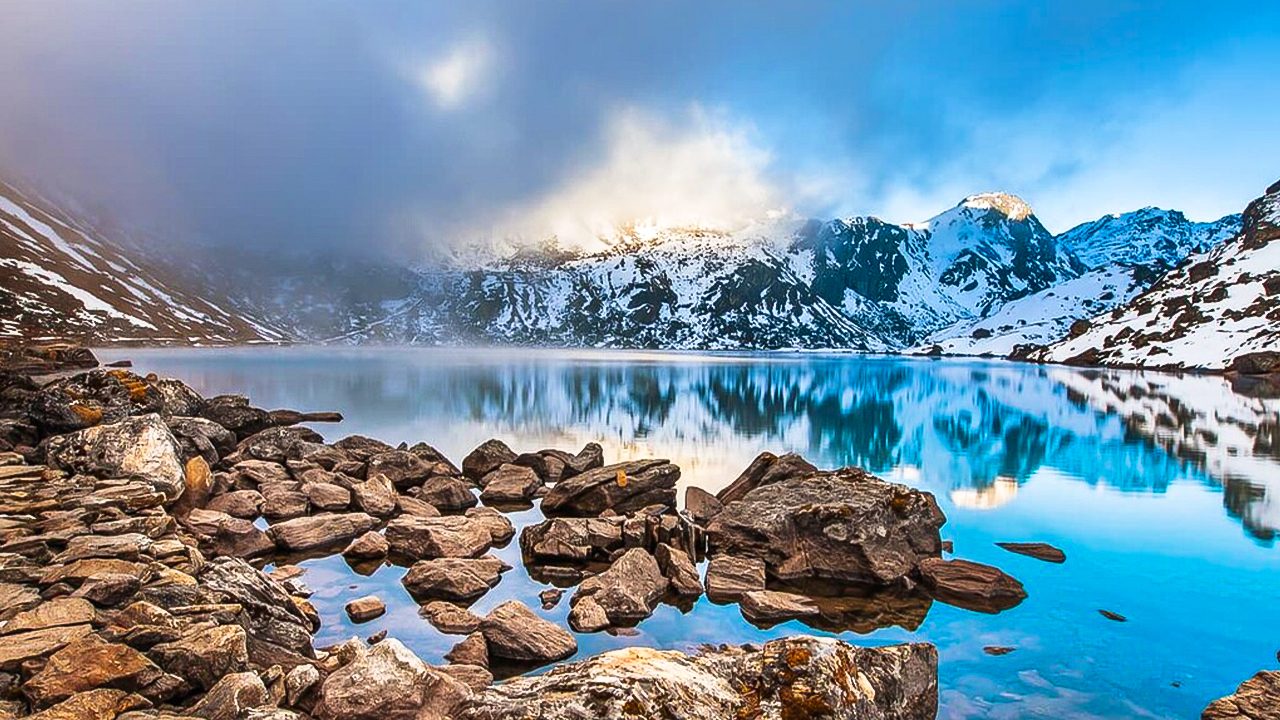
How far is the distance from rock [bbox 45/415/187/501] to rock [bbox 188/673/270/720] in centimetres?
1392

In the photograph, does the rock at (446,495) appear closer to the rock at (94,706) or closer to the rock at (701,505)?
the rock at (701,505)

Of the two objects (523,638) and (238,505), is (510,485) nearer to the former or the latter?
(238,505)

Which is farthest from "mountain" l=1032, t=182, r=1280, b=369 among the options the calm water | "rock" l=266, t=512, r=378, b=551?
"rock" l=266, t=512, r=378, b=551

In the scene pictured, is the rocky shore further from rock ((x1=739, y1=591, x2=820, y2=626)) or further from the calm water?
the calm water

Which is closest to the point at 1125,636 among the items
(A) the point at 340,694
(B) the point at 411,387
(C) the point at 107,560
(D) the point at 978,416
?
(A) the point at 340,694

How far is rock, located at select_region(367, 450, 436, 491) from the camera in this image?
26.5 metres

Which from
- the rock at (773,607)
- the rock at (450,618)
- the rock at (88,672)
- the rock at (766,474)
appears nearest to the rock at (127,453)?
the rock at (450,618)

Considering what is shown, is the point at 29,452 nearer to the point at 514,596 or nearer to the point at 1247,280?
the point at 514,596

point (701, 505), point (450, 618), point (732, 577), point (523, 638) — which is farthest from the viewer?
point (701, 505)

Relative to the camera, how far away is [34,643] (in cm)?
879

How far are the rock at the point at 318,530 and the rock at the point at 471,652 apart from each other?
334 inches

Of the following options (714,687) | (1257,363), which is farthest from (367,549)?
(1257,363)

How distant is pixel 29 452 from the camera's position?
23188mm

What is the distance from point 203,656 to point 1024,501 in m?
28.1
